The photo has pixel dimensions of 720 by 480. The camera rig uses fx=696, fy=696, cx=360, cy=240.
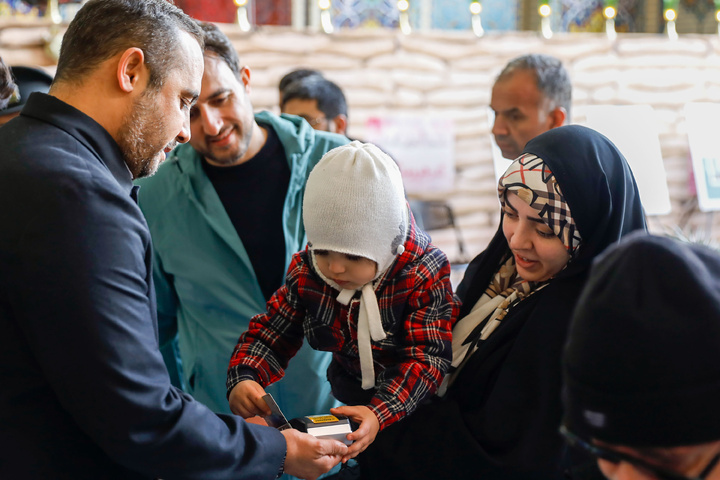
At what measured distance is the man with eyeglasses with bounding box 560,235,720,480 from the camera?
0.75m

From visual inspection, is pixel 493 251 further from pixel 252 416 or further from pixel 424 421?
pixel 252 416

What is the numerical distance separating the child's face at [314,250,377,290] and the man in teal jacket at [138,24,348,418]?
0.60 metres

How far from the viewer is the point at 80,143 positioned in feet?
4.23

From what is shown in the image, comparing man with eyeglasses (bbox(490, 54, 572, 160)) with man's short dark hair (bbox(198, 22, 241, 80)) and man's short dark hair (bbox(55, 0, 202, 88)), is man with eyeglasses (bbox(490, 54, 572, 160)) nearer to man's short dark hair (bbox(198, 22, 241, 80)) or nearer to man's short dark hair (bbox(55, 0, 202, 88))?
man's short dark hair (bbox(198, 22, 241, 80))

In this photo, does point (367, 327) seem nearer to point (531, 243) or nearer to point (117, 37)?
point (531, 243)

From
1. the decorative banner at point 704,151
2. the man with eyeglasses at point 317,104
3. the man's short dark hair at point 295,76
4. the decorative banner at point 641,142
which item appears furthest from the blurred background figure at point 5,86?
the decorative banner at point 704,151

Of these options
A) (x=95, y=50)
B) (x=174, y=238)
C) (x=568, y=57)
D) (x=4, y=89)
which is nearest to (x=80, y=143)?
(x=95, y=50)

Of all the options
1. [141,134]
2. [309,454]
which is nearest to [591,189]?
[309,454]

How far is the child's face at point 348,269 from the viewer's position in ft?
4.97

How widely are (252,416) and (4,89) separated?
1402 mm

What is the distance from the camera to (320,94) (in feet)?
11.6

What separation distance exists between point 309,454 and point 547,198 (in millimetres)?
718

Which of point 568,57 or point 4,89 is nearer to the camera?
point 4,89

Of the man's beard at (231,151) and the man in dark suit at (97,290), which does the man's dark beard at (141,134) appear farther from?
the man's beard at (231,151)
